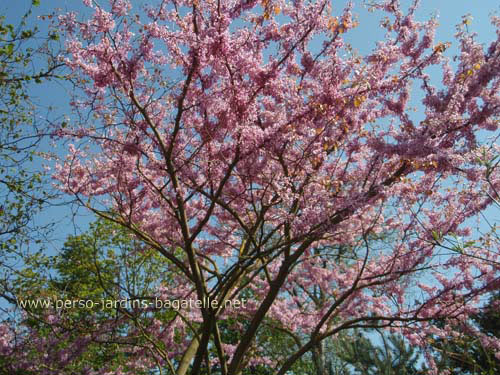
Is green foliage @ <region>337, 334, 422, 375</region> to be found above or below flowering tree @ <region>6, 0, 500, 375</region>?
below

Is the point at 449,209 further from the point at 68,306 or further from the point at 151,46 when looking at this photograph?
the point at 68,306

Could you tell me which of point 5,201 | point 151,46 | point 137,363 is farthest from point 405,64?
point 137,363

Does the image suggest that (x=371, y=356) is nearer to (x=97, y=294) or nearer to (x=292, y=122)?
(x=292, y=122)

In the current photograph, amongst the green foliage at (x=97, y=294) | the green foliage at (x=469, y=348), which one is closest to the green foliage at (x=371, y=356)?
the green foliage at (x=469, y=348)

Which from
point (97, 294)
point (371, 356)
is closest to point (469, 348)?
point (371, 356)

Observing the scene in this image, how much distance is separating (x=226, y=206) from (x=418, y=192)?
3.14 m

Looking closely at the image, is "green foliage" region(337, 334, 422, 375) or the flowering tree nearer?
the flowering tree

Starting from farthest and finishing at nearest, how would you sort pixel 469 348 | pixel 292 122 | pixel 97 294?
pixel 97 294, pixel 469 348, pixel 292 122

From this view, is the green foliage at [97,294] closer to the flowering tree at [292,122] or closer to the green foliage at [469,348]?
the flowering tree at [292,122]

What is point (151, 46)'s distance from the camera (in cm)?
553

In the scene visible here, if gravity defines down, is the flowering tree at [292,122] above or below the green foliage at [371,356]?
above

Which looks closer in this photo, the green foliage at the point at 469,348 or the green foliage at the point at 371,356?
the green foliage at the point at 469,348

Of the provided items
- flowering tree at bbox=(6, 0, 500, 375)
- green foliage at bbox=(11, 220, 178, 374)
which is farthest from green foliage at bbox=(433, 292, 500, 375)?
green foliage at bbox=(11, 220, 178, 374)

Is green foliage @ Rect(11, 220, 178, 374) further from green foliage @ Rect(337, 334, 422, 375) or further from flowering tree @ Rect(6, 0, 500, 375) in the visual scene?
green foliage @ Rect(337, 334, 422, 375)
